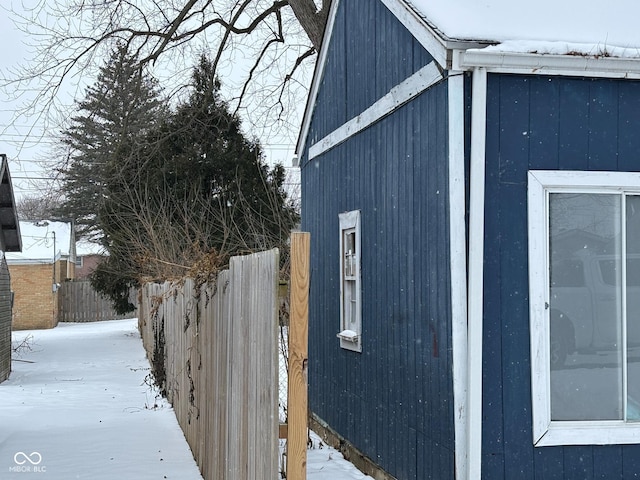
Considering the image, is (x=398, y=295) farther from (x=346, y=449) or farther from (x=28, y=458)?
(x=28, y=458)

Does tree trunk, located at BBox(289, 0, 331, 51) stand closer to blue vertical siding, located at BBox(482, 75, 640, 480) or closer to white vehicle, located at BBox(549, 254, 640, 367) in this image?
blue vertical siding, located at BBox(482, 75, 640, 480)

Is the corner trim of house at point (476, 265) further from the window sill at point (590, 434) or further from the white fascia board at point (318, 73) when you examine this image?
the white fascia board at point (318, 73)

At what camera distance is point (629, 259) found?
6043mm

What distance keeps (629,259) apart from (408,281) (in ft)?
5.65

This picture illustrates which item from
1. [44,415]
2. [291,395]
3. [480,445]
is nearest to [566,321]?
[480,445]

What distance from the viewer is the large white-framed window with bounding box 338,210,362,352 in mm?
8305

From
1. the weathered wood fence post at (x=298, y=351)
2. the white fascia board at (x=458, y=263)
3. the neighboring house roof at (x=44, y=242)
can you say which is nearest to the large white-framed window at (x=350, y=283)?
the white fascia board at (x=458, y=263)

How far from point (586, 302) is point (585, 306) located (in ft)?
0.10

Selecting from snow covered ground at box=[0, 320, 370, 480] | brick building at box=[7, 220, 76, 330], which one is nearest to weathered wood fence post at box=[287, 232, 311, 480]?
snow covered ground at box=[0, 320, 370, 480]

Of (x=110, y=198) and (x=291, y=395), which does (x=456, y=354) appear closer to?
(x=291, y=395)

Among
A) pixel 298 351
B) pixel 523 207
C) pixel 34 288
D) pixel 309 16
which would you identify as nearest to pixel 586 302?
pixel 523 207

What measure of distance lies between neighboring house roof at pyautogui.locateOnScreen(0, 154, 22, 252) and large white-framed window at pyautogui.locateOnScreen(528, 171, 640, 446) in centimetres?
1702

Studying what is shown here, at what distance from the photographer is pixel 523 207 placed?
19.5 feet

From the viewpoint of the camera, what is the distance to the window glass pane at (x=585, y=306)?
19.5 ft
